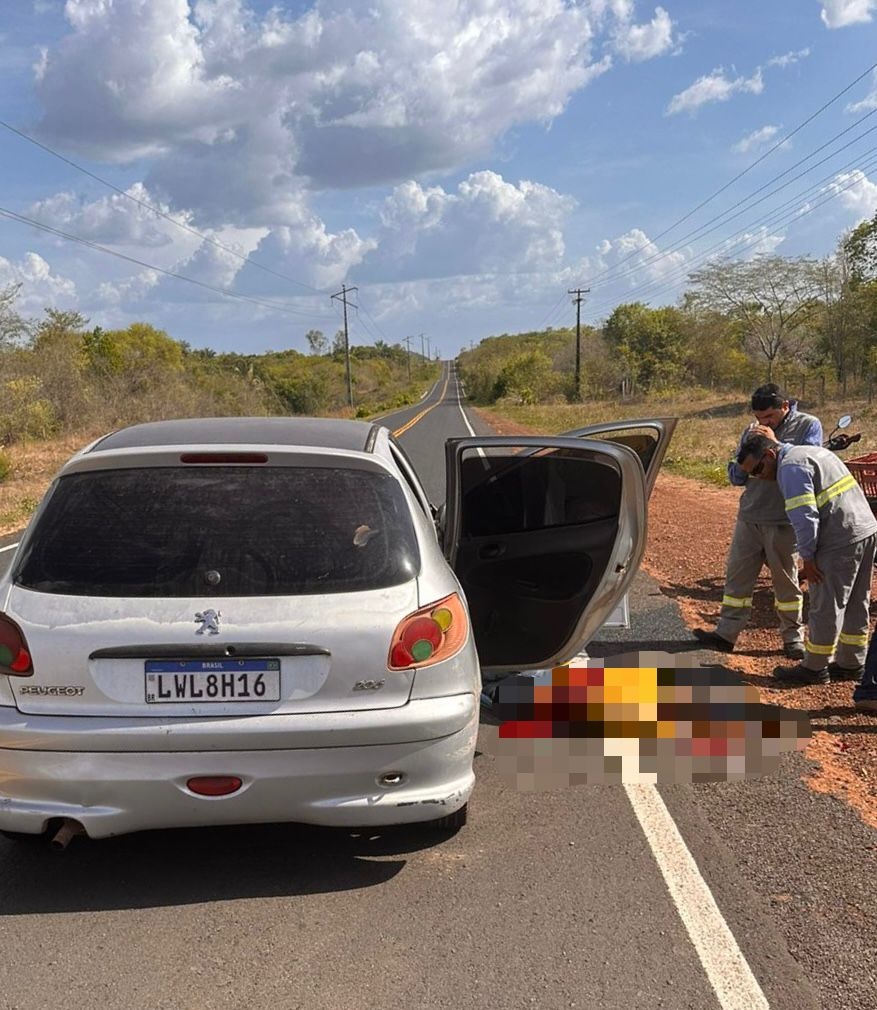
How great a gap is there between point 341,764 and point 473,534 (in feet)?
7.43

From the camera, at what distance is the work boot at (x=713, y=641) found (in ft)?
19.6

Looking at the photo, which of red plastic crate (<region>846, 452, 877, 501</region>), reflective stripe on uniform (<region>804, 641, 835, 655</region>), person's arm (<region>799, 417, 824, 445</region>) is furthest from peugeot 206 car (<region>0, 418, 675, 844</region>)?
red plastic crate (<region>846, 452, 877, 501</region>)

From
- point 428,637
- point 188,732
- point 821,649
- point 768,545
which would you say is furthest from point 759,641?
point 188,732

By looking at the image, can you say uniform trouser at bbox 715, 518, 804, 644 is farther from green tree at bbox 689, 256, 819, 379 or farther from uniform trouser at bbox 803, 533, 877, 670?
green tree at bbox 689, 256, 819, 379

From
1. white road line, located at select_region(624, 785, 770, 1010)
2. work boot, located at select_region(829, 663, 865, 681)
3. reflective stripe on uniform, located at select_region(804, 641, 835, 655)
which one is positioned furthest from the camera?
work boot, located at select_region(829, 663, 865, 681)

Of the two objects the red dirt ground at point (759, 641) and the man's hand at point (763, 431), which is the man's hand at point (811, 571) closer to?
the red dirt ground at point (759, 641)

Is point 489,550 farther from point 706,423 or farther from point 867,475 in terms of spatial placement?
point 706,423

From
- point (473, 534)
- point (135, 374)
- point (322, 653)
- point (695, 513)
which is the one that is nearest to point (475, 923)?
point (322, 653)

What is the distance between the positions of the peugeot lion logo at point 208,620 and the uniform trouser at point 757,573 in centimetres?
396

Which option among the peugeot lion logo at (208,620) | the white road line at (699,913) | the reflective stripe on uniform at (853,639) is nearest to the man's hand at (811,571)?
the reflective stripe on uniform at (853,639)

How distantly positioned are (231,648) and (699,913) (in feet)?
5.71

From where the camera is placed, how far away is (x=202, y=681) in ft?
9.80

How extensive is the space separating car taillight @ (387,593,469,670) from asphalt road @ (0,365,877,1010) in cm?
81

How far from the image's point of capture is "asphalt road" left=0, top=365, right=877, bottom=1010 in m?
2.62
